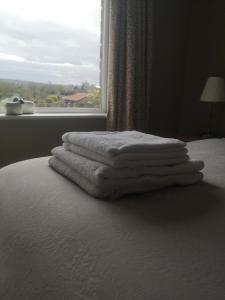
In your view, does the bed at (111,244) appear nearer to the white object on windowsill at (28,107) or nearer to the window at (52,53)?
the white object on windowsill at (28,107)

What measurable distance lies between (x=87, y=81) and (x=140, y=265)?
265cm

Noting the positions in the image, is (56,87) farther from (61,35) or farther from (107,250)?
(107,250)

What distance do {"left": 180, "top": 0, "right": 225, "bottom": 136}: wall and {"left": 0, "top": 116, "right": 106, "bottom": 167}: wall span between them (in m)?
1.13

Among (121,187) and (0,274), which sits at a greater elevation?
(121,187)

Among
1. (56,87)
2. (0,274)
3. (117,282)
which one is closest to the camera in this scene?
(117,282)

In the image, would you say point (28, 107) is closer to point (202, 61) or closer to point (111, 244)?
point (202, 61)

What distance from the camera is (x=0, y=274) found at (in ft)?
Result: 2.18

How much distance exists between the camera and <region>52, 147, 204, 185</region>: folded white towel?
2.91 feet

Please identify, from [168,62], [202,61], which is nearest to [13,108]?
[168,62]

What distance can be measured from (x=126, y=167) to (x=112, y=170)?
5cm

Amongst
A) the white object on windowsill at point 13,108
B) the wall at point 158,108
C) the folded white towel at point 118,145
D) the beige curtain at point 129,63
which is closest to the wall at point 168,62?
the wall at point 158,108

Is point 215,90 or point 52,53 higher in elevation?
point 52,53

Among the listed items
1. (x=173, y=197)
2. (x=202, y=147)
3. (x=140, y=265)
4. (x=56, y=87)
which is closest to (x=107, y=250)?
(x=140, y=265)

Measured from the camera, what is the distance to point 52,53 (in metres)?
2.93
